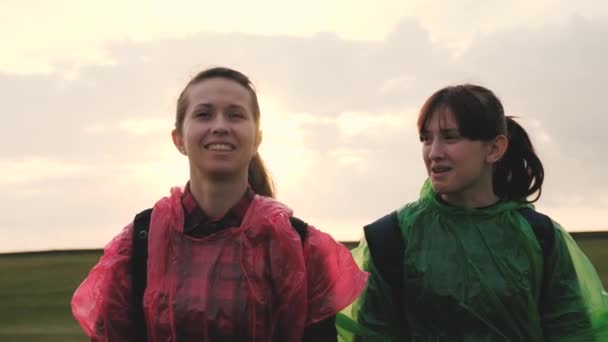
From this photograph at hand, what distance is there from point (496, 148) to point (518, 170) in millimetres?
223

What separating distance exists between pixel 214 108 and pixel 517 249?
1.31 m

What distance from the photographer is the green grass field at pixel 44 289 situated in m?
8.06

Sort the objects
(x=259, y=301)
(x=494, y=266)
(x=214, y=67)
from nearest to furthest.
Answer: (x=259, y=301)
(x=214, y=67)
(x=494, y=266)

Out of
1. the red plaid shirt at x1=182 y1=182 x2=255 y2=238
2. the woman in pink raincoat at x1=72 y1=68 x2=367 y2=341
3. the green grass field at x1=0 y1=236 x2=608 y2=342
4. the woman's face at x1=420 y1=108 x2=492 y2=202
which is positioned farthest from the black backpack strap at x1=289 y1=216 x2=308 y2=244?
the green grass field at x1=0 y1=236 x2=608 y2=342

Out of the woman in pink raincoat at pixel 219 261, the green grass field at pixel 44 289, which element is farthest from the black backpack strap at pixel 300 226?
the green grass field at pixel 44 289

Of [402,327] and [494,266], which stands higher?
[494,266]

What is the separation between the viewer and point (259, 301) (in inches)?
105

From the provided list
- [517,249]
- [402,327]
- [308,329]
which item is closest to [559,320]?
[517,249]

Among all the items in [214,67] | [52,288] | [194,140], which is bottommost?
[52,288]

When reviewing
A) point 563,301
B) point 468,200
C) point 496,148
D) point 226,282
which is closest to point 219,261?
point 226,282

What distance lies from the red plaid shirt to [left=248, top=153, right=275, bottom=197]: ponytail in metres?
0.30

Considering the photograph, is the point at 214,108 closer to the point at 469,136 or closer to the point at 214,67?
the point at 214,67

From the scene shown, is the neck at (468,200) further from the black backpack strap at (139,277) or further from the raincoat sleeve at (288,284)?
the black backpack strap at (139,277)

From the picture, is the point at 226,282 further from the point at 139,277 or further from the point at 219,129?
the point at 219,129
